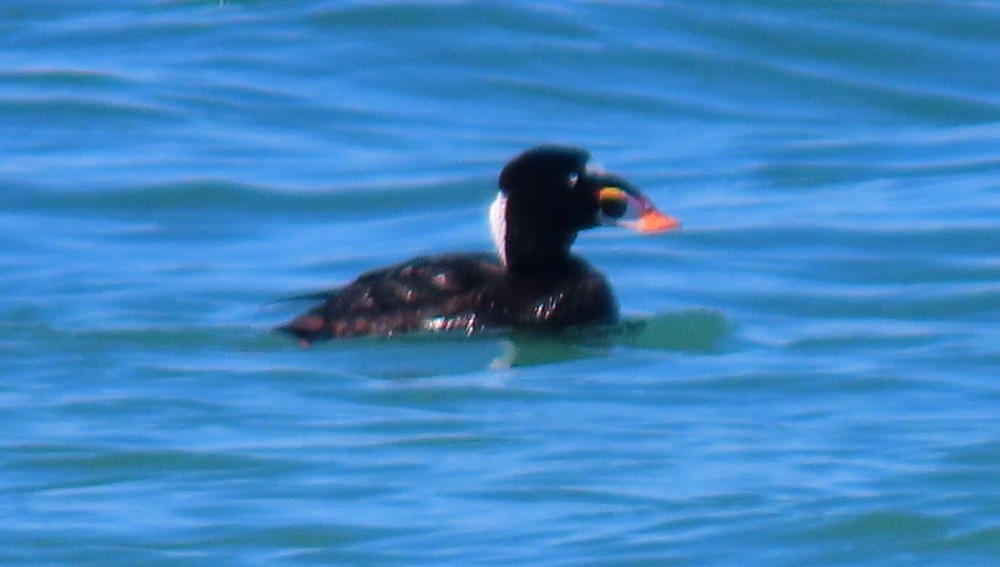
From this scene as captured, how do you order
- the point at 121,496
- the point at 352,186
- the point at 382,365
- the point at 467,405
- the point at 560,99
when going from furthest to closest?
the point at 560,99 < the point at 352,186 < the point at 382,365 < the point at 467,405 < the point at 121,496

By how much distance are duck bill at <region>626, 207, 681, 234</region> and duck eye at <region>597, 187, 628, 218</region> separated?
0.08m

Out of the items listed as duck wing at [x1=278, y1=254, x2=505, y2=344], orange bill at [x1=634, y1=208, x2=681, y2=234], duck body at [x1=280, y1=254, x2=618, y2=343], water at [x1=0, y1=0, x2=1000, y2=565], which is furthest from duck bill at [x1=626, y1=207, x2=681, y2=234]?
duck wing at [x1=278, y1=254, x2=505, y2=344]

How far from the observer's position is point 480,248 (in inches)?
583

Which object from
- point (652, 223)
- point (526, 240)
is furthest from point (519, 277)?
point (652, 223)

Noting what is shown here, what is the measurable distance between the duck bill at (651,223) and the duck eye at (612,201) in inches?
3.2

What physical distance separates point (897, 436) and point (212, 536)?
2.76 meters

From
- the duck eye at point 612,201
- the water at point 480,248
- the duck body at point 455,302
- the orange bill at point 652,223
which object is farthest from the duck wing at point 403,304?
the orange bill at point 652,223

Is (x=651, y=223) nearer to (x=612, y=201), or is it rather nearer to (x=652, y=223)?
(x=652, y=223)

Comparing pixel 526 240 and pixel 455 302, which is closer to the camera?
pixel 455 302

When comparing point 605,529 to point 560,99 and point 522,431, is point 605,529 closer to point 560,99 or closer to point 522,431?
point 522,431

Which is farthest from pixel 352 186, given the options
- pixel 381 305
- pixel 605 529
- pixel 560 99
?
pixel 605 529

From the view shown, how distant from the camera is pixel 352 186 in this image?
16.5 m

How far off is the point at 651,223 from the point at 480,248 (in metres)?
2.86

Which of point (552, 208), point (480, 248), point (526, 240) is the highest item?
point (552, 208)
